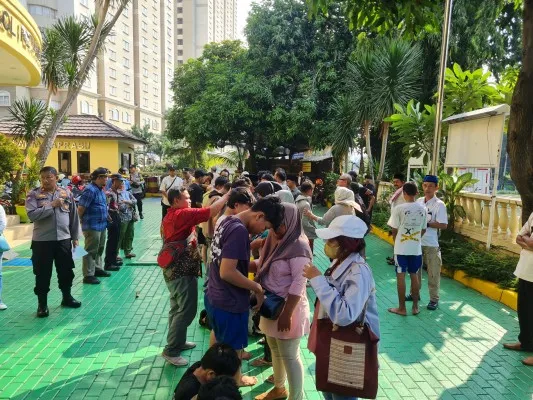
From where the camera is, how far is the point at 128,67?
5522cm

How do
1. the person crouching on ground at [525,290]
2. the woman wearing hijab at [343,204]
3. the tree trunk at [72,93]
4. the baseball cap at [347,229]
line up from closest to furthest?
the baseball cap at [347,229] < the person crouching on ground at [525,290] < the woman wearing hijab at [343,204] < the tree trunk at [72,93]

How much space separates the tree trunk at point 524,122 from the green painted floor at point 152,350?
1742 millimetres

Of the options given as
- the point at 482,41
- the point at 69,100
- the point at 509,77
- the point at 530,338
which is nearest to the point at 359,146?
the point at 482,41

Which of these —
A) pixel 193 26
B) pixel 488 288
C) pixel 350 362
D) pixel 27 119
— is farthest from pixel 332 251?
pixel 193 26

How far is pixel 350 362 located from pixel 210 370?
2.51 ft

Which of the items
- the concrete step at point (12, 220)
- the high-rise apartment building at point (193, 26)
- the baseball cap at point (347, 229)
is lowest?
the concrete step at point (12, 220)

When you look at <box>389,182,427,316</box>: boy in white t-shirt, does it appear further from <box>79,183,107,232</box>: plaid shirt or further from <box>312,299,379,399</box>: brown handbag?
<box>79,183,107,232</box>: plaid shirt

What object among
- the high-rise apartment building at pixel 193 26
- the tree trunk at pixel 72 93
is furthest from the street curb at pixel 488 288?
the high-rise apartment building at pixel 193 26

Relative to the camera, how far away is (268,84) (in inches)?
793

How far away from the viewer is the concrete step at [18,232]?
9775 mm

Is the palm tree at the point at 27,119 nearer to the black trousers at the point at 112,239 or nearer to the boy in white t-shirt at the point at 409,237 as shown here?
the black trousers at the point at 112,239

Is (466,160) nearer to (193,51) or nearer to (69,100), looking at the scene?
(69,100)

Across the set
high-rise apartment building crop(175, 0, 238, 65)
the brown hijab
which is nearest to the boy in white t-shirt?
the brown hijab

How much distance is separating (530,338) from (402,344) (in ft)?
4.24
